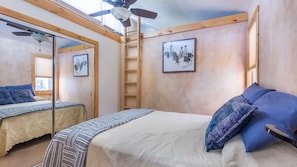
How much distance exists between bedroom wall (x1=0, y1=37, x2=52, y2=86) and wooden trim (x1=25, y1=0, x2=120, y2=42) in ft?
1.94

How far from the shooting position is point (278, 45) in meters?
1.41

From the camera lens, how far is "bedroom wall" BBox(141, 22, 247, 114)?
2900 mm

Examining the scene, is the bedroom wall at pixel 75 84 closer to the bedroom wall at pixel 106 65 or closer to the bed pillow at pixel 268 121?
the bedroom wall at pixel 106 65

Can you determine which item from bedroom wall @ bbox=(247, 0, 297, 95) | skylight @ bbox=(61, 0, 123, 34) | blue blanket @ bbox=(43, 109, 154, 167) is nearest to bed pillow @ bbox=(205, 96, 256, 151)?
bedroom wall @ bbox=(247, 0, 297, 95)

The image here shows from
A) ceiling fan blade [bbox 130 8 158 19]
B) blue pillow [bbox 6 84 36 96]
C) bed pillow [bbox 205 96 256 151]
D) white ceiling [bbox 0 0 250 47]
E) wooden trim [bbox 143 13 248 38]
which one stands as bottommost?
bed pillow [bbox 205 96 256 151]

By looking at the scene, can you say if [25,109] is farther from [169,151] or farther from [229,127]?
[229,127]

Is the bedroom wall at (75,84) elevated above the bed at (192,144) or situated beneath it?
elevated above

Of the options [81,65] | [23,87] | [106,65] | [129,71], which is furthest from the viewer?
[129,71]

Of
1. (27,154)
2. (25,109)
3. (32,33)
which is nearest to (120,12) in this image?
(32,33)

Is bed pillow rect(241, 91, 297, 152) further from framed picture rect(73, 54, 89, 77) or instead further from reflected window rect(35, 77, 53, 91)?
framed picture rect(73, 54, 89, 77)

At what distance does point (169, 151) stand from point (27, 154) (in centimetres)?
231

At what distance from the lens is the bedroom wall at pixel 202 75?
2.90m

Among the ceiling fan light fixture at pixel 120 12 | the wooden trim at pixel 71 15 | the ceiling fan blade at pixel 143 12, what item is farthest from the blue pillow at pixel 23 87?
the ceiling fan blade at pixel 143 12

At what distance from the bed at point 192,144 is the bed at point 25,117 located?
1343 millimetres
